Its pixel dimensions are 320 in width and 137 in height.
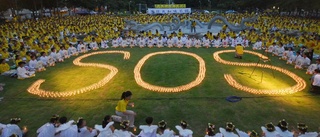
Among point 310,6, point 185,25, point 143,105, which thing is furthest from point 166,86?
point 310,6

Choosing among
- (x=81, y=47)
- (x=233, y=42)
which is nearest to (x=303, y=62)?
(x=233, y=42)

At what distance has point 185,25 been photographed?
3294 centimetres

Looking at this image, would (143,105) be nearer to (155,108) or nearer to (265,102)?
(155,108)

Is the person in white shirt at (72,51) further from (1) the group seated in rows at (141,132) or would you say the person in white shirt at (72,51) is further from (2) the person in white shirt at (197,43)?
(1) the group seated in rows at (141,132)

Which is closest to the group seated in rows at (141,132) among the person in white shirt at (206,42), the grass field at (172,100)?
the grass field at (172,100)

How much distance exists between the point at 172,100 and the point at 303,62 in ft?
26.9

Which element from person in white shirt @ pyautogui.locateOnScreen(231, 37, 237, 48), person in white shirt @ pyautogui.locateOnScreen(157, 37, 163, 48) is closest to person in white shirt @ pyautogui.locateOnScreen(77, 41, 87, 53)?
person in white shirt @ pyautogui.locateOnScreen(157, 37, 163, 48)

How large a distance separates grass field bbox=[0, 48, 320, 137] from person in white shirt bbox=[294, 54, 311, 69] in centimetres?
40

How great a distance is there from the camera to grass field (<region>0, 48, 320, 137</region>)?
784 centimetres

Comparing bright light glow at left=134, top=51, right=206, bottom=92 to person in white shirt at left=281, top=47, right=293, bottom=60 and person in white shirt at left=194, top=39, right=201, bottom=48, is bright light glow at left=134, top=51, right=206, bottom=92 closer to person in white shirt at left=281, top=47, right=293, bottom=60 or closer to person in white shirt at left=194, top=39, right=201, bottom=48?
person in white shirt at left=194, top=39, right=201, bottom=48

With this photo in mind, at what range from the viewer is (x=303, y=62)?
42.4 feet

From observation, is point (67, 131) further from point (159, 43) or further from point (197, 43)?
point (197, 43)

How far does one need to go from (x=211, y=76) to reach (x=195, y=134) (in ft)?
18.2

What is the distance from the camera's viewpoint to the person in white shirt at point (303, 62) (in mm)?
12852
